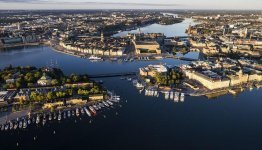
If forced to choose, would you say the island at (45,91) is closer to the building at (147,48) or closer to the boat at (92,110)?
the boat at (92,110)

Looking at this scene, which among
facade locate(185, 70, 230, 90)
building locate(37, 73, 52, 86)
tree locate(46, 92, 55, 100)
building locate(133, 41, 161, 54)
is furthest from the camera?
building locate(133, 41, 161, 54)

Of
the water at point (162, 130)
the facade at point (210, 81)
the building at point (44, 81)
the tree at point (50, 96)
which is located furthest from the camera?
the facade at point (210, 81)

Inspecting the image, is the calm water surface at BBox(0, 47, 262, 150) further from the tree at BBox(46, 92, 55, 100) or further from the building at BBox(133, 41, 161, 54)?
the building at BBox(133, 41, 161, 54)

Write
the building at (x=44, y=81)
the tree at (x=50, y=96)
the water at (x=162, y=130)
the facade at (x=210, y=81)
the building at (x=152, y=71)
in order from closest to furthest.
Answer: the water at (x=162, y=130) < the tree at (x=50, y=96) < the building at (x=44, y=81) < the facade at (x=210, y=81) < the building at (x=152, y=71)

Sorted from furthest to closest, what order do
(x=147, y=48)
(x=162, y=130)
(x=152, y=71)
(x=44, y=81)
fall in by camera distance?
(x=147, y=48) < (x=152, y=71) < (x=44, y=81) < (x=162, y=130)

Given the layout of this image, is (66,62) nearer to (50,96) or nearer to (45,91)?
(45,91)

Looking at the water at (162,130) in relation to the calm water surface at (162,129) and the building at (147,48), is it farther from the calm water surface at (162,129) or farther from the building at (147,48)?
the building at (147,48)

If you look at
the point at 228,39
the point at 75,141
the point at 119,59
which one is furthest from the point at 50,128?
the point at 228,39

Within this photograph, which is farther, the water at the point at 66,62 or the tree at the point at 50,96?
the water at the point at 66,62

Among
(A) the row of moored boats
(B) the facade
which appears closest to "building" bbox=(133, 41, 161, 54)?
(B) the facade

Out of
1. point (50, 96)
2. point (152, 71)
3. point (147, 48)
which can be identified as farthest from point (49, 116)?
point (147, 48)

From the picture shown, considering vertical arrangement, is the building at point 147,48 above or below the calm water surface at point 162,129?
above

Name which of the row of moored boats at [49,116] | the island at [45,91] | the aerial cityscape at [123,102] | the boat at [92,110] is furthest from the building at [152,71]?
the boat at [92,110]
